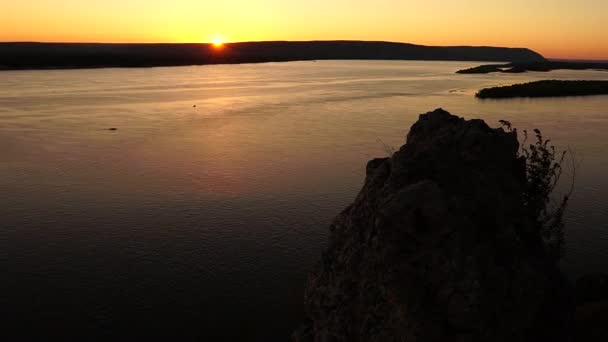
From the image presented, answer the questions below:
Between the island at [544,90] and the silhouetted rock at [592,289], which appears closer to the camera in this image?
the silhouetted rock at [592,289]

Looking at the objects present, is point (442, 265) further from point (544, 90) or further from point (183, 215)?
point (544, 90)

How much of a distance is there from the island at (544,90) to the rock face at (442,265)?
85.9 meters

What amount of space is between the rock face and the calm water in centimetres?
640

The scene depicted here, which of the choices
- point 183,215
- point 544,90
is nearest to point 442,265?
point 183,215

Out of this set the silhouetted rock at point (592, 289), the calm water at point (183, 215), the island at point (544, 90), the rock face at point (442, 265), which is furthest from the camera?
the island at point (544, 90)

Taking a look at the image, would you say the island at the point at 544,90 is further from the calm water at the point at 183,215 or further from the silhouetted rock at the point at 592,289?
the silhouetted rock at the point at 592,289

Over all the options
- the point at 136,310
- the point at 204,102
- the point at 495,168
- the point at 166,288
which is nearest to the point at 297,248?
the point at 166,288

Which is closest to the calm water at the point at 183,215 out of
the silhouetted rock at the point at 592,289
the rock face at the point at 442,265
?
the silhouetted rock at the point at 592,289

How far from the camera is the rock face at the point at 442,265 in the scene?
10.6 m

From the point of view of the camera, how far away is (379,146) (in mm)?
48219

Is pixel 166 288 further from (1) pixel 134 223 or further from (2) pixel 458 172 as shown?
(2) pixel 458 172

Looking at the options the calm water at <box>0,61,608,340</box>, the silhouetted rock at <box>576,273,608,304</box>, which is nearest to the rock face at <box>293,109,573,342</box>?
the calm water at <box>0,61,608,340</box>

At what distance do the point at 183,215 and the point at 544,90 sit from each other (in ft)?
286

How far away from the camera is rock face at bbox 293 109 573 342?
10633 millimetres
